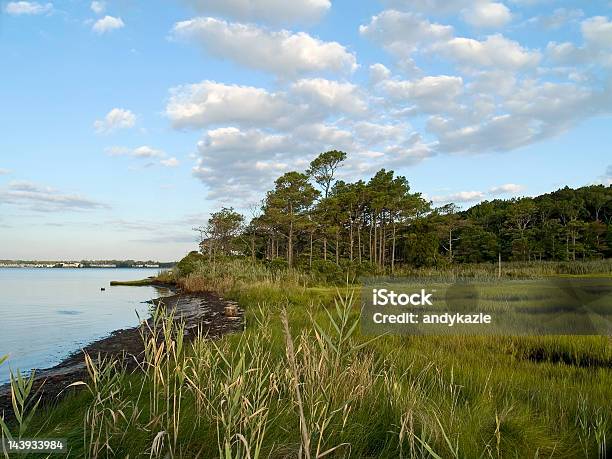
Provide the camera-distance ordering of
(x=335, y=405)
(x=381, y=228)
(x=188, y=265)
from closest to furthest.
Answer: (x=335, y=405)
(x=188, y=265)
(x=381, y=228)

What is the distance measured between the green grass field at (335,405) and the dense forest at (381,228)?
76.8 feet

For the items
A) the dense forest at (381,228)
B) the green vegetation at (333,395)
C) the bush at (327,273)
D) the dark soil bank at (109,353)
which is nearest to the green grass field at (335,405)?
the green vegetation at (333,395)

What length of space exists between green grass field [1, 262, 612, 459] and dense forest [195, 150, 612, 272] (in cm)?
2341

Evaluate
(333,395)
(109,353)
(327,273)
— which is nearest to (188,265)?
(327,273)

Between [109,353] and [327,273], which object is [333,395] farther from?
[327,273]

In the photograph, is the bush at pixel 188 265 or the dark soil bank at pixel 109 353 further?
the bush at pixel 188 265

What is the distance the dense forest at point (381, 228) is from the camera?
34.8 metres

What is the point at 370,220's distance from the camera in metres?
42.9

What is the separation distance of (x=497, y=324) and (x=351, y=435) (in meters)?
6.53

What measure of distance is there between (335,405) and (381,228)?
38111 mm

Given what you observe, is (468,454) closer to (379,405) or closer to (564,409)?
(379,405)

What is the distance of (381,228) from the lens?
4059cm

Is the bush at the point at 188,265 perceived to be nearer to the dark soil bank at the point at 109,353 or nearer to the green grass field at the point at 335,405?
the dark soil bank at the point at 109,353

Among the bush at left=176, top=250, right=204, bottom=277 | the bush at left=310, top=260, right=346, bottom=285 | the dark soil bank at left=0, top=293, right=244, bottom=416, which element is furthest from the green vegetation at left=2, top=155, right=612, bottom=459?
the bush at left=176, top=250, right=204, bottom=277
